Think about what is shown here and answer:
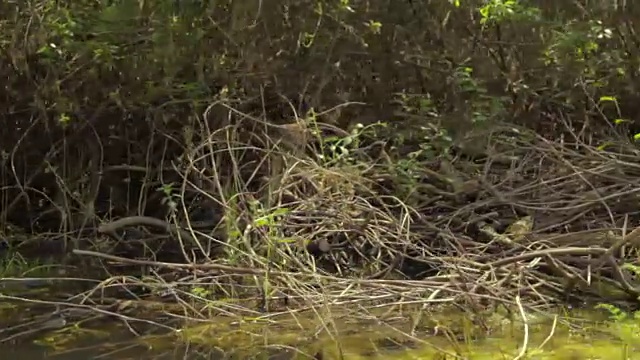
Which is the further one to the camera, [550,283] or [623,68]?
[623,68]

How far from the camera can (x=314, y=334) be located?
3.60 m

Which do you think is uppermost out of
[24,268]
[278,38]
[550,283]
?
[278,38]

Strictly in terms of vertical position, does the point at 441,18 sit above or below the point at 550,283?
above

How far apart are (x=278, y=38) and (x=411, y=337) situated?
2.74m

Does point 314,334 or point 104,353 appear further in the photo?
point 314,334

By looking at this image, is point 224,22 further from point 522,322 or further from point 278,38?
point 522,322

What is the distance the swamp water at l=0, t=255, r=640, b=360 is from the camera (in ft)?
11.1

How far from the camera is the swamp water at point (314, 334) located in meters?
3.38

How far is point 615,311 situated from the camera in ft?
11.0

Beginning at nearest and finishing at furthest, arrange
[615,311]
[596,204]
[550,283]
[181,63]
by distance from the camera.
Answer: [615,311]
[550,283]
[596,204]
[181,63]

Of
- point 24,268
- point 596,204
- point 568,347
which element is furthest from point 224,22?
point 568,347

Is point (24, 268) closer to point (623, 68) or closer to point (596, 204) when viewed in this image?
point (596, 204)

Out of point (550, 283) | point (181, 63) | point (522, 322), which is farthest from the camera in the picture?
point (181, 63)

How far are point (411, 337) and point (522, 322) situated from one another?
1.89 ft
